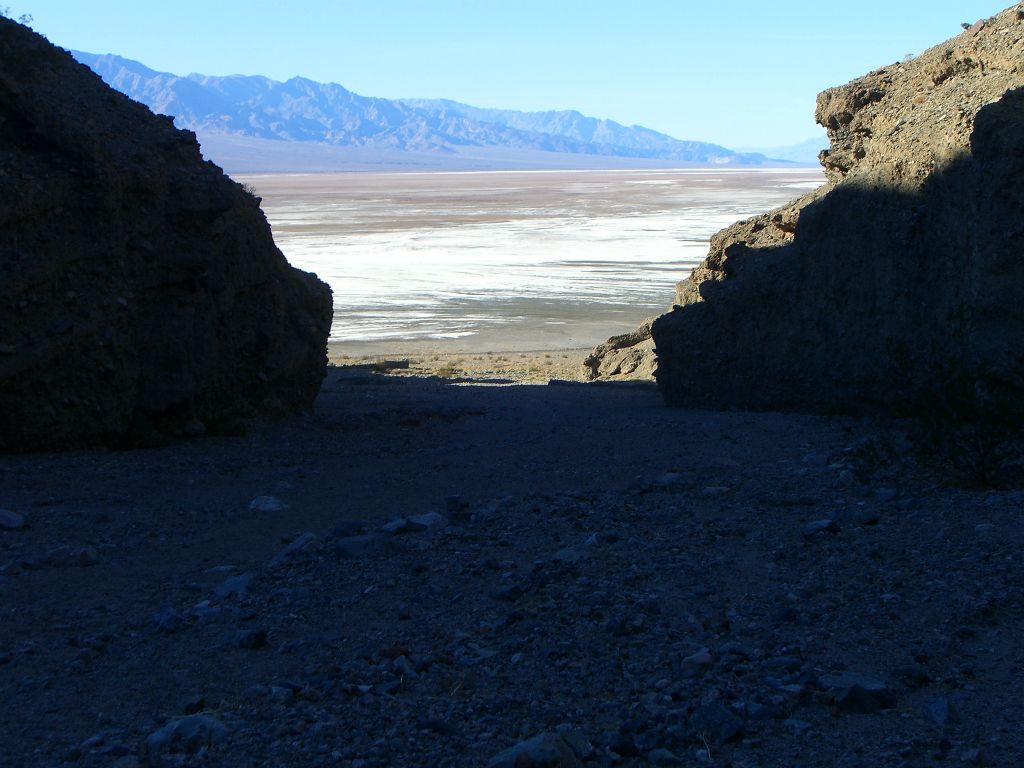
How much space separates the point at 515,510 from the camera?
6746 mm

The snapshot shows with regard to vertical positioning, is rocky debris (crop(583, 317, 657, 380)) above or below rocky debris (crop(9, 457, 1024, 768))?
below

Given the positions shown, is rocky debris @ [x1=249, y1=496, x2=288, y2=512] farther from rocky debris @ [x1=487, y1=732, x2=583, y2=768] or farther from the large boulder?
the large boulder

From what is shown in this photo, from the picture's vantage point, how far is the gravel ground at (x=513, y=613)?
12.5 feet

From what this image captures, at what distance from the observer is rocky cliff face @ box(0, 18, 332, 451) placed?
27.7ft

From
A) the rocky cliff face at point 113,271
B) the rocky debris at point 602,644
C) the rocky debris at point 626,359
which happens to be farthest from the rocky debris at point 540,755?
the rocky debris at point 626,359

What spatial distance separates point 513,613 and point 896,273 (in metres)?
6.53

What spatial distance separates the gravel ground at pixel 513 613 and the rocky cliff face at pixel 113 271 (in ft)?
2.22

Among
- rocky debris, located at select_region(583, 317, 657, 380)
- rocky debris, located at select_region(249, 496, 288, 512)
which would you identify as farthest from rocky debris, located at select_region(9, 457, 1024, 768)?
rocky debris, located at select_region(583, 317, 657, 380)

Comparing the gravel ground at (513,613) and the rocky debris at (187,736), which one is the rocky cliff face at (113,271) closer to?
the gravel ground at (513,613)

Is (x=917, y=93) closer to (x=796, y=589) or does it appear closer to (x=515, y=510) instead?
(x=515, y=510)

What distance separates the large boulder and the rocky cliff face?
456 cm

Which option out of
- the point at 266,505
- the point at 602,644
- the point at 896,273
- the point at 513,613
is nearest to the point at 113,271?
the point at 266,505

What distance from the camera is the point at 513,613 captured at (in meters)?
4.95

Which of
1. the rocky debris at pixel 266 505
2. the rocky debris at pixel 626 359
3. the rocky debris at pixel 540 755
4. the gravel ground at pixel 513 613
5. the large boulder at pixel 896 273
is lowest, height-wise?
the rocky debris at pixel 626 359
